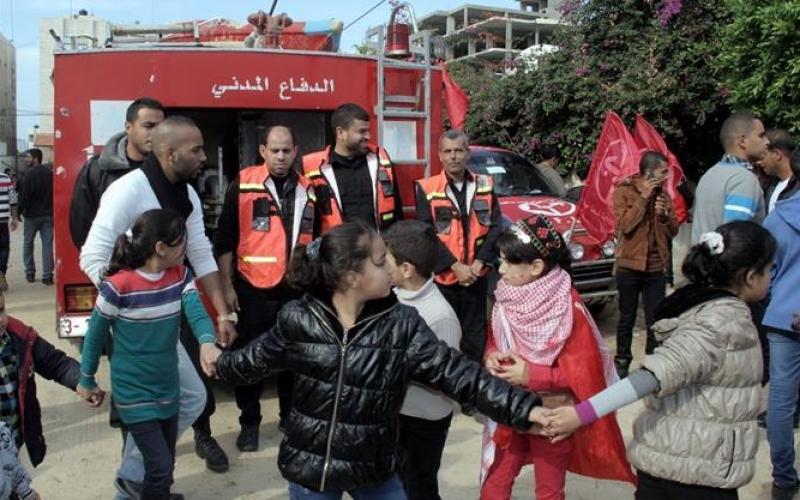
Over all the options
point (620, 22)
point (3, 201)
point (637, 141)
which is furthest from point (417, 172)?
point (620, 22)

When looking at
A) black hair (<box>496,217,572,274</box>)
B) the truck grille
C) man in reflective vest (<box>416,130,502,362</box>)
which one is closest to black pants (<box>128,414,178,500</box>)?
black hair (<box>496,217,572,274</box>)

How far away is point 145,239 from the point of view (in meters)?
3.35

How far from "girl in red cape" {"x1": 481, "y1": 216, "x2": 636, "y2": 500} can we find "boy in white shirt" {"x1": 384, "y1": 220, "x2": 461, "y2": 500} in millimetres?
247

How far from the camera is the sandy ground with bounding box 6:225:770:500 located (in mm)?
4387

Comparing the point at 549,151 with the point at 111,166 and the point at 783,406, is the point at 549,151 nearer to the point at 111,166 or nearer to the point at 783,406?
the point at 783,406

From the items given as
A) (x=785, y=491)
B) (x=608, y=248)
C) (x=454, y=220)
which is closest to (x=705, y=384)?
(x=785, y=491)

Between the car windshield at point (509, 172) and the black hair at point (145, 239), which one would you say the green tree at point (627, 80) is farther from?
the black hair at point (145, 239)

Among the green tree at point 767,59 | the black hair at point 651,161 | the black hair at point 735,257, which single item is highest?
the green tree at point 767,59

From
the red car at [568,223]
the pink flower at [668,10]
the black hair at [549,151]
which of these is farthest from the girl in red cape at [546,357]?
the black hair at [549,151]

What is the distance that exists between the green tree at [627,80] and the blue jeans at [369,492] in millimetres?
9226

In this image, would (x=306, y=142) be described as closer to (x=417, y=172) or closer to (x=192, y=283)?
(x=417, y=172)

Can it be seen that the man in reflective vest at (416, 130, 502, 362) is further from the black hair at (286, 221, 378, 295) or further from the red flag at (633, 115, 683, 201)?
the black hair at (286, 221, 378, 295)

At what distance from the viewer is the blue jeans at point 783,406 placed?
13.4 ft

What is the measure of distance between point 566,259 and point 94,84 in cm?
363
